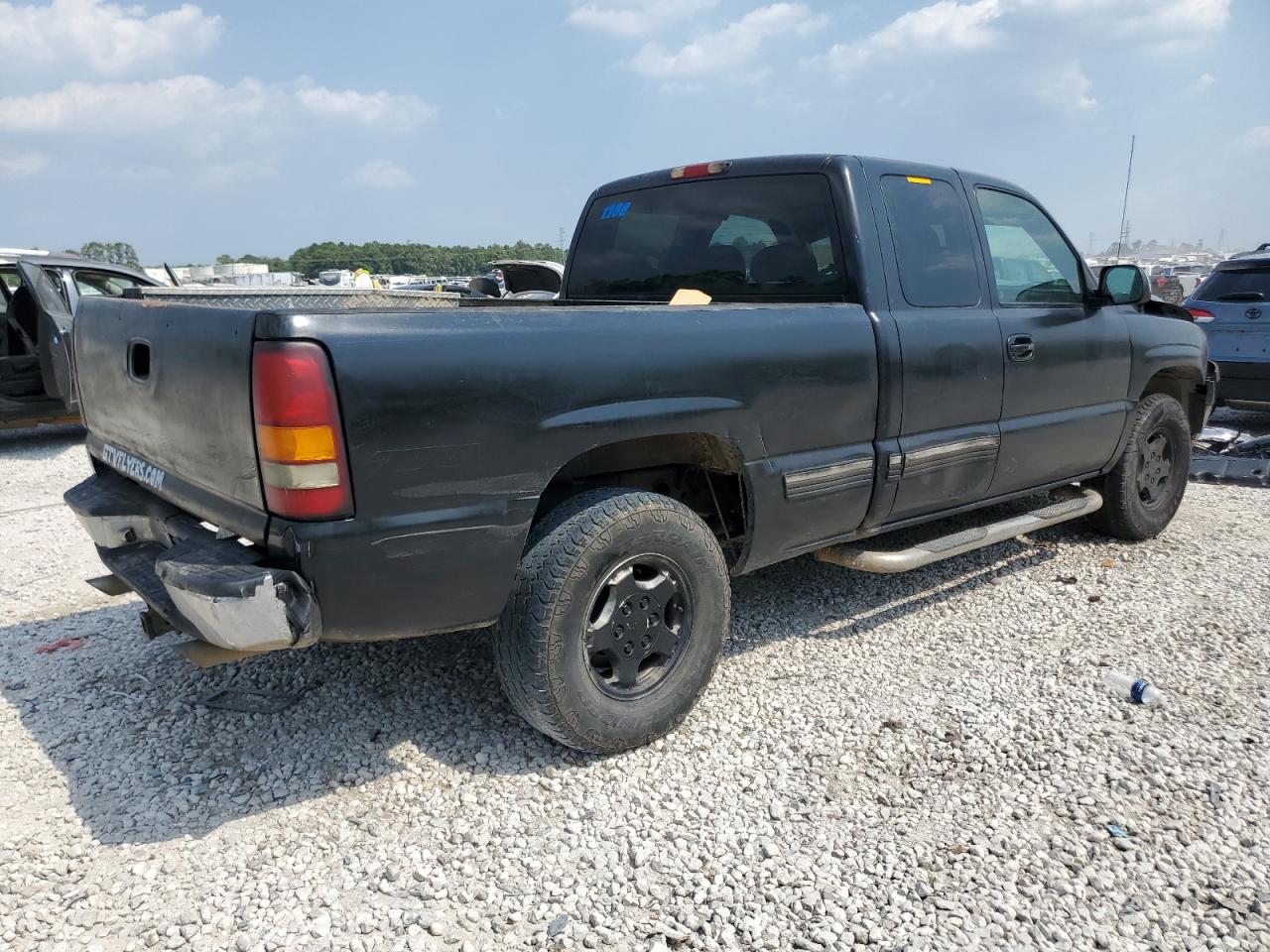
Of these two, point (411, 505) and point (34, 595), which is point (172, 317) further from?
point (34, 595)

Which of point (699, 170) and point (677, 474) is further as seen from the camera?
point (699, 170)

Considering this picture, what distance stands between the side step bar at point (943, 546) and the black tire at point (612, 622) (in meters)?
0.77

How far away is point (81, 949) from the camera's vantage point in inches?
83.7

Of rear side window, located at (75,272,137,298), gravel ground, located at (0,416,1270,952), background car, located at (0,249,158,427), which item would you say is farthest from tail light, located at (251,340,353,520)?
rear side window, located at (75,272,137,298)

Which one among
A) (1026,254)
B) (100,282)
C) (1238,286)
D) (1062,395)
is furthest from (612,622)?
(100,282)

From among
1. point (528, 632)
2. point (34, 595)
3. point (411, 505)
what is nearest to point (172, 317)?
point (411, 505)

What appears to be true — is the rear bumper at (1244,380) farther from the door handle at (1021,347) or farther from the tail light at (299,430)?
the tail light at (299,430)

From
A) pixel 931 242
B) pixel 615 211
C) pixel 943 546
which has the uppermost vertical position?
pixel 615 211

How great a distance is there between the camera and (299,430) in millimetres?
2217

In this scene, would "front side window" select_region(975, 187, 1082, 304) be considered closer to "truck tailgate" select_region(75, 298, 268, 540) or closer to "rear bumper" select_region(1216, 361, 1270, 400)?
"truck tailgate" select_region(75, 298, 268, 540)

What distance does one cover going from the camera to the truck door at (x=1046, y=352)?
409 cm

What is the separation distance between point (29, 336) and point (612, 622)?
788 centimetres

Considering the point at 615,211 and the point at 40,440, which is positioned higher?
the point at 615,211

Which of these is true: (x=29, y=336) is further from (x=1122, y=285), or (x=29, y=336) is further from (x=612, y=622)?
(x=1122, y=285)
